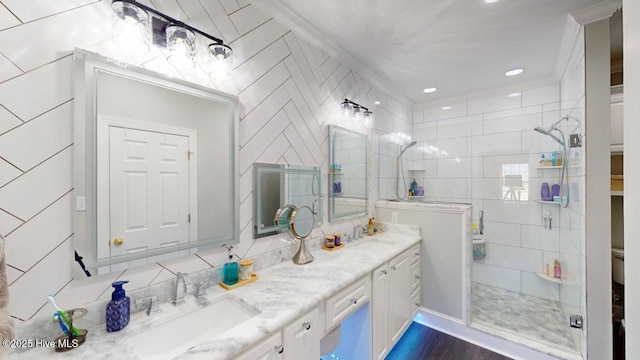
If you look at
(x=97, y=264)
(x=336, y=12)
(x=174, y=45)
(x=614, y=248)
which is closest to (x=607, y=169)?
(x=614, y=248)

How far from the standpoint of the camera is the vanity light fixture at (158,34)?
1.00 m

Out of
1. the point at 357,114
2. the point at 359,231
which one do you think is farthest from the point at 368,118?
the point at 359,231

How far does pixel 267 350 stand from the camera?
0.95 metres

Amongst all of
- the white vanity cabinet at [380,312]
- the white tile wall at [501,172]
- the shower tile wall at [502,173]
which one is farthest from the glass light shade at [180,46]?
the shower tile wall at [502,173]

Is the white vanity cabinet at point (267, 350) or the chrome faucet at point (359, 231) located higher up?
the chrome faucet at point (359, 231)

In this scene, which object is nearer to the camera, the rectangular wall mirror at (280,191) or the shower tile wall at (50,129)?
the shower tile wall at (50,129)

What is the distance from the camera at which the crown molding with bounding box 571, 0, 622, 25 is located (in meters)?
1.55

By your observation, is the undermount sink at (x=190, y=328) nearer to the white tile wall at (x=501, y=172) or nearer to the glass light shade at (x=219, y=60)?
the glass light shade at (x=219, y=60)

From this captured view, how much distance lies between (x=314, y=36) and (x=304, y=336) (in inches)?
78.5

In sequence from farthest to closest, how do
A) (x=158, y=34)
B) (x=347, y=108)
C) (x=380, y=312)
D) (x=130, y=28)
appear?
(x=347, y=108) → (x=380, y=312) → (x=158, y=34) → (x=130, y=28)

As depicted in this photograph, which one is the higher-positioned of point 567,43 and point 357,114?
point 567,43

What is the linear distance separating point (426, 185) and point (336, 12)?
2466 mm

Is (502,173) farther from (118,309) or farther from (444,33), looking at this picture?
(118,309)

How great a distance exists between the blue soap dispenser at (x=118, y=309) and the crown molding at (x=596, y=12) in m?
3.04
